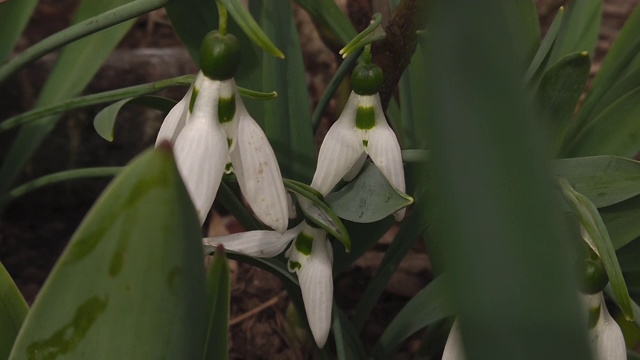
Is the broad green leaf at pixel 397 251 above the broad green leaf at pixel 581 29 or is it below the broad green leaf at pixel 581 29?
below

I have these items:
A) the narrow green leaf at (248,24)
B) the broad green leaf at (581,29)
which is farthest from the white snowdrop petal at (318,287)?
the broad green leaf at (581,29)

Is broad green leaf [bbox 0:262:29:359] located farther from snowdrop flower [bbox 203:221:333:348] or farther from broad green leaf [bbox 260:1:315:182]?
broad green leaf [bbox 260:1:315:182]

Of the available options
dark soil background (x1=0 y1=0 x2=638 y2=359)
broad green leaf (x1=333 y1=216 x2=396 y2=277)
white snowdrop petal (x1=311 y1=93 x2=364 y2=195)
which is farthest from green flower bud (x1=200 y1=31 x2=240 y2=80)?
dark soil background (x1=0 y1=0 x2=638 y2=359)

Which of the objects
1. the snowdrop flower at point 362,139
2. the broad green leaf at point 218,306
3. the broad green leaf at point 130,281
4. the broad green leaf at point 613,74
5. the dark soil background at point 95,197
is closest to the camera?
the broad green leaf at point 130,281

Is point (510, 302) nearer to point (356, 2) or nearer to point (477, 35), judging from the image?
point (477, 35)

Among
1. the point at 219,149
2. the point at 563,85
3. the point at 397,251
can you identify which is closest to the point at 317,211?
the point at 219,149

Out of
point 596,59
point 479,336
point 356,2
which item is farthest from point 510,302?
point 596,59

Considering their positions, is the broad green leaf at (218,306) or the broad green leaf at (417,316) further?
the broad green leaf at (417,316)

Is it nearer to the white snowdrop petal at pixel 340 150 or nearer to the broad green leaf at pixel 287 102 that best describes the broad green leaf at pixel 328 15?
the broad green leaf at pixel 287 102

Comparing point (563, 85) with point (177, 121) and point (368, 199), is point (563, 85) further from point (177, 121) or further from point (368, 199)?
point (177, 121)
